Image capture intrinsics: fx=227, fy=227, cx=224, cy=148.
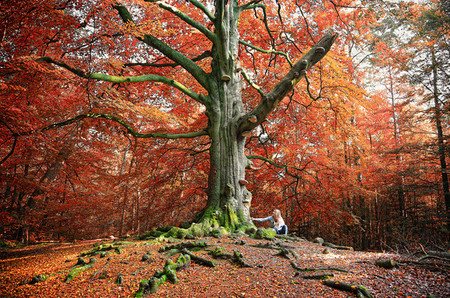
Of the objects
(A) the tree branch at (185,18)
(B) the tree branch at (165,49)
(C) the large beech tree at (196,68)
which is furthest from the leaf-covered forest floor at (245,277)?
(A) the tree branch at (185,18)

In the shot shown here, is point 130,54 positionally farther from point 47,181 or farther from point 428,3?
point 428,3

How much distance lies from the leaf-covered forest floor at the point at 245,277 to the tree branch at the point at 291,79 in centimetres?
259

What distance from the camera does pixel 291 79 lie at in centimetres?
455

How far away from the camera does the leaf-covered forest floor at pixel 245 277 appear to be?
2125 mm

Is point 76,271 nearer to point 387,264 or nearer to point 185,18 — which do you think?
point 387,264

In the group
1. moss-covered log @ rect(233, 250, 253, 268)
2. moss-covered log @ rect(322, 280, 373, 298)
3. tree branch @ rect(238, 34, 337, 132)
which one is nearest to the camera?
moss-covered log @ rect(322, 280, 373, 298)

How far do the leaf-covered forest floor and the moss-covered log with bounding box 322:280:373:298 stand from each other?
0.14ft

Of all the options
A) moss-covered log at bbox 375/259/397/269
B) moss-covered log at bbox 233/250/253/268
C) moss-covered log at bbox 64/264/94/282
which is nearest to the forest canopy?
moss-covered log at bbox 375/259/397/269

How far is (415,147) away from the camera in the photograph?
7.93 m

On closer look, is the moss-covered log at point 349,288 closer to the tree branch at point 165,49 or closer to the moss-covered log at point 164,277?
the moss-covered log at point 164,277

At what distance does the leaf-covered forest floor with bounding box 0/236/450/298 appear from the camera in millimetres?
2125

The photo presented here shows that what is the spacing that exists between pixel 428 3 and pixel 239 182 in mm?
11771

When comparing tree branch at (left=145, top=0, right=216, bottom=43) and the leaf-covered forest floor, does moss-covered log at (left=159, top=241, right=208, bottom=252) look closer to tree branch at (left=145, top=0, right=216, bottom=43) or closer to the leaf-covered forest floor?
the leaf-covered forest floor

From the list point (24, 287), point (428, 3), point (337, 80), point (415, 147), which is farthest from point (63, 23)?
point (428, 3)
